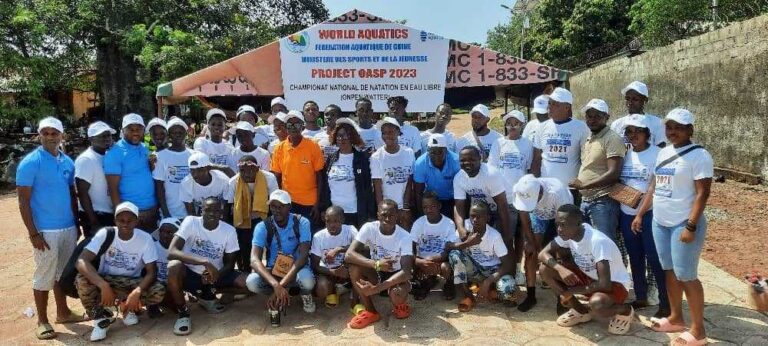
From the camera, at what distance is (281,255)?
4383 mm

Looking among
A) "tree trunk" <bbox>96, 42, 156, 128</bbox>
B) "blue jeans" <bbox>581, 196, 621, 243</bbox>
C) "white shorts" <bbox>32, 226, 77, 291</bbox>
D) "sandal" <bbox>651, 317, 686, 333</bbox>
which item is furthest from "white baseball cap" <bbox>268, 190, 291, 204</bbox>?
"tree trunk" <bbox>96, 42, 156, 128</bbox>

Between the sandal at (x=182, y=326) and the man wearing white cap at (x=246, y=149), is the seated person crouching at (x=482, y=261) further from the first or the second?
the sandal at (x=182, y=326)

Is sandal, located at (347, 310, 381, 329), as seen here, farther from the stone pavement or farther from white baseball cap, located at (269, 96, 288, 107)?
white baseball cap, located at (269, 96, 288, 107)

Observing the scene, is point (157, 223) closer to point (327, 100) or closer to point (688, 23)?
point (327, 100)

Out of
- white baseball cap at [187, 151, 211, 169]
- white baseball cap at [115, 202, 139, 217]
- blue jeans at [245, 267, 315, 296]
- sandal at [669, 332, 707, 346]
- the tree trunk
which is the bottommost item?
sandal at [669, 332, 707, 346]

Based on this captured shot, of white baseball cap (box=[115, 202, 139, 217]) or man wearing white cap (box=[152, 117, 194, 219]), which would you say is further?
man wearing white cap (box=[152, 117, 194, 219])

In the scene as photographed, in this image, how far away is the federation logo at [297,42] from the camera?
6.85 m

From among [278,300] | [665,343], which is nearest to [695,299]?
[665,343]

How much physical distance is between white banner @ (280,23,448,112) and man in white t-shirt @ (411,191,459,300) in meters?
2.52

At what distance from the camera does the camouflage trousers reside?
13.7ft

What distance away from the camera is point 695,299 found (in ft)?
11.6

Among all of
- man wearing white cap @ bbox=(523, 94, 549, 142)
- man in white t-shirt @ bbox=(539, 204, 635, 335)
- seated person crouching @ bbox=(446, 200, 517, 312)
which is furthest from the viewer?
man wearing white cap @ bbox=(523, 94, 549, 142)

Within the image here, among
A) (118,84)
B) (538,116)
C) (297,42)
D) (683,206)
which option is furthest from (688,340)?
(118,84)

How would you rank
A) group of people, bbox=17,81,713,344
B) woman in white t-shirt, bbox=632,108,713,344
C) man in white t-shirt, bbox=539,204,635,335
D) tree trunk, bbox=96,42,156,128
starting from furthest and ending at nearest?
tree trunk, bbox=96,42,156,128 → group of people, bbox=17,81,713,344 → man in white t-shirt, bbox=539,204,635,335 → woman in white t-shirt, bbox=632,108,713,344
